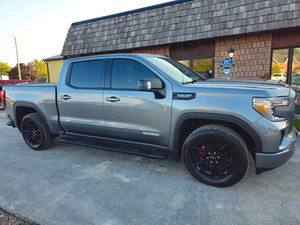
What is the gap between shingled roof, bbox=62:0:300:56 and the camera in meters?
6.57

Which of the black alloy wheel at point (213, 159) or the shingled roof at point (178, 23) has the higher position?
the shingled roof at point (178, 23)

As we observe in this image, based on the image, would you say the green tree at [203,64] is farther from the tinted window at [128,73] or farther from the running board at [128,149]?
the running board at [128,149]

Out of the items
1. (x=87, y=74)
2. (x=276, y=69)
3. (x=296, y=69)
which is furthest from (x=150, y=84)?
(x=296, y=69)

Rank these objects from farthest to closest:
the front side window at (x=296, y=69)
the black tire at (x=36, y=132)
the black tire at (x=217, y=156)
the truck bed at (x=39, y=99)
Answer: the front side window at (x=296, y=69) → the black tire at (x=36, y=132) → the truck bed at (x=39, y=99) → the black tire at (x=217, y=156)

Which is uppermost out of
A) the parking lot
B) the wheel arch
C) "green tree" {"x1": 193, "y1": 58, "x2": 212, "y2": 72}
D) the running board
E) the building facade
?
the building facade

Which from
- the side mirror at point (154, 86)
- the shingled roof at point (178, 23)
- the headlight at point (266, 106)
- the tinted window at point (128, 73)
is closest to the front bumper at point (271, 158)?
the headlight at point (266, 106)

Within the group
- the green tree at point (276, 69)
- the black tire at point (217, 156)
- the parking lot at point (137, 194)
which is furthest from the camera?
the green tree at point (276, 69)

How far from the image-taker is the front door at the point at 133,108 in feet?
8.70

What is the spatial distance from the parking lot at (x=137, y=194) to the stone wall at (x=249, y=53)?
17.2 ft

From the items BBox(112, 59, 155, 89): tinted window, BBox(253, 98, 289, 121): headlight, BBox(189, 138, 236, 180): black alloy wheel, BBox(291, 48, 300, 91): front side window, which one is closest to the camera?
BBox(253, 98, 289, 121): headlight

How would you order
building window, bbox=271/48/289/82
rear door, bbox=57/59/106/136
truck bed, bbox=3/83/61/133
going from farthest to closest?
building window, bbox=271/48/289/82 → truck bed, bbox=3/83/61/133 → rear door, bbox=57/59/106/136

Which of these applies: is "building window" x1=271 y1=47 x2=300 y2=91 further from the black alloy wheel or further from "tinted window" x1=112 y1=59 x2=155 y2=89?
"tinted window" x1=112 y1=59 x2=155 y2=89

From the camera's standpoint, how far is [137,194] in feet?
7.79

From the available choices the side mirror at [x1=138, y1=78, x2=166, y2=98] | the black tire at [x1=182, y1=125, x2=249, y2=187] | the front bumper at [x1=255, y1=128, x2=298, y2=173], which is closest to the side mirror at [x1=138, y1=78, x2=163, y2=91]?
the side mirror at [x1=138, y1=78, x2=166, y2=98]
